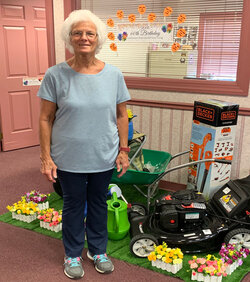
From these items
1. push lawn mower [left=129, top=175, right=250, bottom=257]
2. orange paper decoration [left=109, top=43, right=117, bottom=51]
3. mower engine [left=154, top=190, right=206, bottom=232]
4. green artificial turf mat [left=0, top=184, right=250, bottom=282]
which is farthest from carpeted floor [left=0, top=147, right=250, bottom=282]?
orange paper decoration [left=109, top=43, right=117, bottom=51]

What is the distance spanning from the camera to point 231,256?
1.97 meters

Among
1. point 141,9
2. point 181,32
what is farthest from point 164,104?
point 141,9

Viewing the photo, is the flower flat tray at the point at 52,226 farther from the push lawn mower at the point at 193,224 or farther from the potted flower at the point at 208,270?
the potted flower at the point at 208,270

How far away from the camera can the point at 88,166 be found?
1.73 metres

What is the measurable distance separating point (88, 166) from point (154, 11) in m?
1.85

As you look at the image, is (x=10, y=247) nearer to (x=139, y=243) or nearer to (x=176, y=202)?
(x=139, y=243)

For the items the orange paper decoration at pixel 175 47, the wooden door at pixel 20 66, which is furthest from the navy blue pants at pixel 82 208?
the wooden door at pixel 20 66

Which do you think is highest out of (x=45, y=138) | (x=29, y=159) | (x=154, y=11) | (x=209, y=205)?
(x=154, y=11)

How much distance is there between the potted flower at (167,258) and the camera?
193 cm

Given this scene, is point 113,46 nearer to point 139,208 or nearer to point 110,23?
point 110,23

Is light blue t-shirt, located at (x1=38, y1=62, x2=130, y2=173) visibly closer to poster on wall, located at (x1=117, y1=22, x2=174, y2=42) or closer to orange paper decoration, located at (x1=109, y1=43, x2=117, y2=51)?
poster on wall, located at (x1=117, y1=22, x2=174, y2=42)

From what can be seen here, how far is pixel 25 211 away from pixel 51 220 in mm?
244

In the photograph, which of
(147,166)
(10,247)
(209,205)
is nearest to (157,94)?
(147,166)

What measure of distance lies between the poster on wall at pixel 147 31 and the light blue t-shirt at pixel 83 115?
1.40 m
